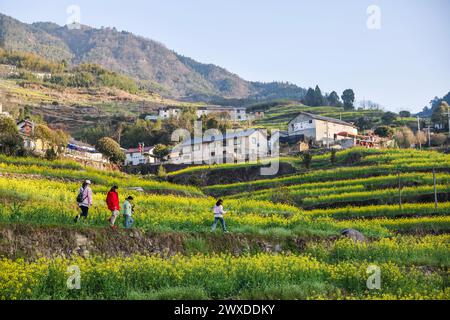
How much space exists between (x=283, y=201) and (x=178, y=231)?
20598 mm

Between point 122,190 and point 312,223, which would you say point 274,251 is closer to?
point 312,223

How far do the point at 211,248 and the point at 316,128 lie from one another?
66612mm

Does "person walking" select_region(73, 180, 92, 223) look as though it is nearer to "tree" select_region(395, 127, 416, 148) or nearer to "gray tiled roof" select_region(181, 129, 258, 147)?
"gray tiled roof" select_region(181, 129, 258, 147)

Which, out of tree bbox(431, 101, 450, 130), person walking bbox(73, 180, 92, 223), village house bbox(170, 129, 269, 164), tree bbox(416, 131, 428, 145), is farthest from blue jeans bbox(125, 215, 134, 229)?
tree bbox(431, 101, 450, 130)

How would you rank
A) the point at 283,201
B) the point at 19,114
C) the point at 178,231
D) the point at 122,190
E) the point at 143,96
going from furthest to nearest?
the point at 143,96 → the point at 19,114 → the point at 283,201 → the point at 122,190 → the point at 178,231

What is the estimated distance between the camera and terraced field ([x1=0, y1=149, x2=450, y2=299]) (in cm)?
1522

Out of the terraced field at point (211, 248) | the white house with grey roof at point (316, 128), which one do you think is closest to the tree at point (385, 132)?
the white house with grey roof at point (316, 128)

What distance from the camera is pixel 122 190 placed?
35.3 metres

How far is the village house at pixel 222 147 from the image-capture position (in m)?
77.5

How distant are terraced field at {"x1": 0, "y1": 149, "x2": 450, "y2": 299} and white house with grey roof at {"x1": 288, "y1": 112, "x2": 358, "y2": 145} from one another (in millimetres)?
45735

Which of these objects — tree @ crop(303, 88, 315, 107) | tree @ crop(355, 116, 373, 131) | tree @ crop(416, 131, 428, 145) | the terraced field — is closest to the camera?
the terraced field

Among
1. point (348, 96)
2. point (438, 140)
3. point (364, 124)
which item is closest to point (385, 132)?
point (438, 140)
